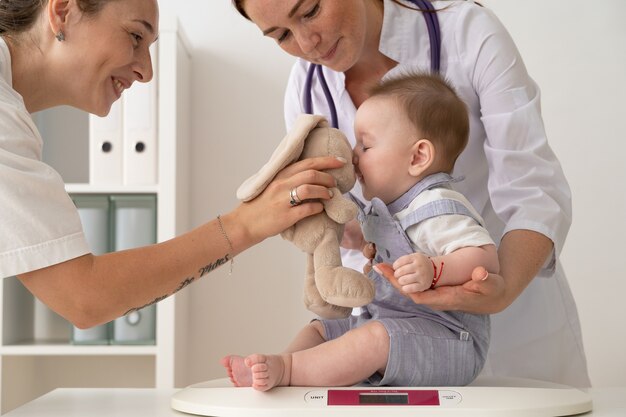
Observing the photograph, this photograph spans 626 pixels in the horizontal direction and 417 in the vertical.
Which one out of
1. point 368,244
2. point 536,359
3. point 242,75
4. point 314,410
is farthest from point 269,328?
point 314,410

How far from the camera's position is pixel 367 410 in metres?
0.99

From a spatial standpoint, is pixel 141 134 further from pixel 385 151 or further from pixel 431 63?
pixel 385 151

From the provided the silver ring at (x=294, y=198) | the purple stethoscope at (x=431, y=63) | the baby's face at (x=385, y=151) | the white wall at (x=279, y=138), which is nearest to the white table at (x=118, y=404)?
the silver ring at (x=294, y=198)

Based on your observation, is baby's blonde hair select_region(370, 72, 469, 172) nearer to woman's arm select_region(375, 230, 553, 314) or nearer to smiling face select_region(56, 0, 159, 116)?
woman's arm select_region(375, 230, 553, 314)

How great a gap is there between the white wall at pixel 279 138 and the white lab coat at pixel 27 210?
1441 mm

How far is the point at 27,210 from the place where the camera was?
1.04 meters

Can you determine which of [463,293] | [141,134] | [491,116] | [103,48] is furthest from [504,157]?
[141,134]

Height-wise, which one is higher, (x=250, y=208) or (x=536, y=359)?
(x=250, y=208)

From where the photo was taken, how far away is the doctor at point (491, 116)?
51.2 inches

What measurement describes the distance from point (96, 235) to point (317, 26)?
1.19 meters

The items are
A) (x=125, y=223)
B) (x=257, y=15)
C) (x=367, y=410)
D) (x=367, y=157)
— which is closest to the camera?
(x=367, y=410)

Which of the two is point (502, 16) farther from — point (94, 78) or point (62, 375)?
point (62, 375)

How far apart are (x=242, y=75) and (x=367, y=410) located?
172 centimetres

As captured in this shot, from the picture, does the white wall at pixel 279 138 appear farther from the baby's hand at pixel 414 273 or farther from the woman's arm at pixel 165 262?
the baby's hand at pixel 414 273
